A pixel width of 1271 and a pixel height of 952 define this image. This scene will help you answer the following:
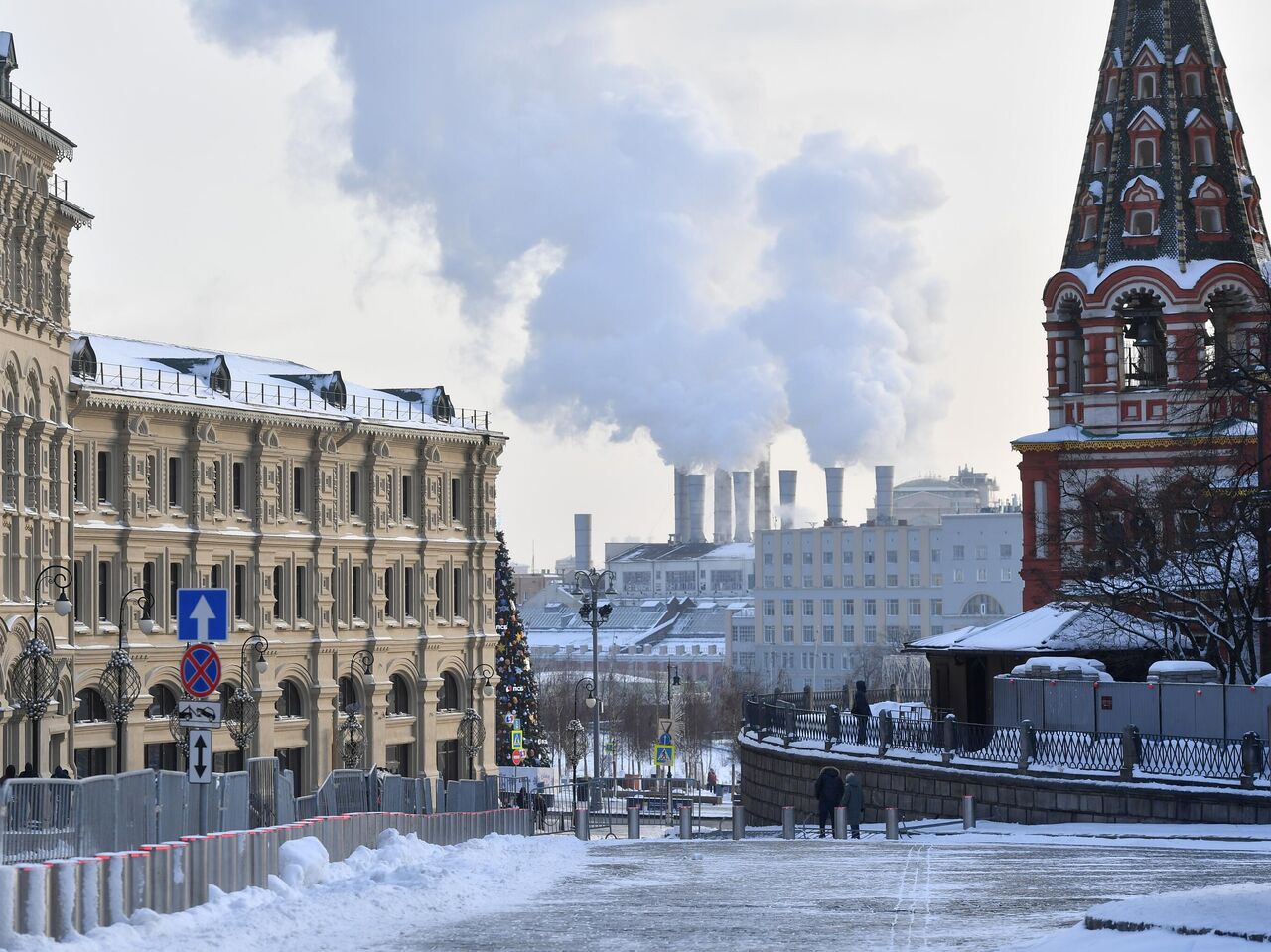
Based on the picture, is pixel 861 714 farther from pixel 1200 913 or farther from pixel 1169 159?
pixel 1200 913

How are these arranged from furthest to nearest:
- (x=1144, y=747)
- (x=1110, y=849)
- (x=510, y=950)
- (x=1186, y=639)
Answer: (x=1186, y=639) < (x=1144, y=747) < (x=1110, y=849) < (x=510, y=950)

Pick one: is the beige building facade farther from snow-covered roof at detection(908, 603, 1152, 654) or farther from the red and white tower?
the red and white tower

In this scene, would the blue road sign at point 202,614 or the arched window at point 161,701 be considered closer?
the blue road sign at point 202,614

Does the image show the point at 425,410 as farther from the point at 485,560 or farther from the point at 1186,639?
the point at 1186,639

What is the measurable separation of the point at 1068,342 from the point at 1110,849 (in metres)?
39.6

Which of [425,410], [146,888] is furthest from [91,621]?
[146,888]

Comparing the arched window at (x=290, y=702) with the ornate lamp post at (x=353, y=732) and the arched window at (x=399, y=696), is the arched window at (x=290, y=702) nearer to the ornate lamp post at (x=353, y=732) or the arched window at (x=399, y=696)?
the ornate lamp post at (x=353, y=732)

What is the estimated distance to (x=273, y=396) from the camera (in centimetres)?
7381

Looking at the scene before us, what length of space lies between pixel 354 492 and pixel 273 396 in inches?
218

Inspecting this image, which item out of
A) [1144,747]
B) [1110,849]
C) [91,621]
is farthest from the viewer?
[91,621]

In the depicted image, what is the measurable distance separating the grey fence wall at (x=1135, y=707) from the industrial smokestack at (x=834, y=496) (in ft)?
464

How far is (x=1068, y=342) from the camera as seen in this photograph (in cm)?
6906

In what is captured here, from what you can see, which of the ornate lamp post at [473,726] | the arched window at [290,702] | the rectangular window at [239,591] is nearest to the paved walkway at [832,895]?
the rectangular window at [239,591]

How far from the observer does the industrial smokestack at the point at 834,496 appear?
611 feet
